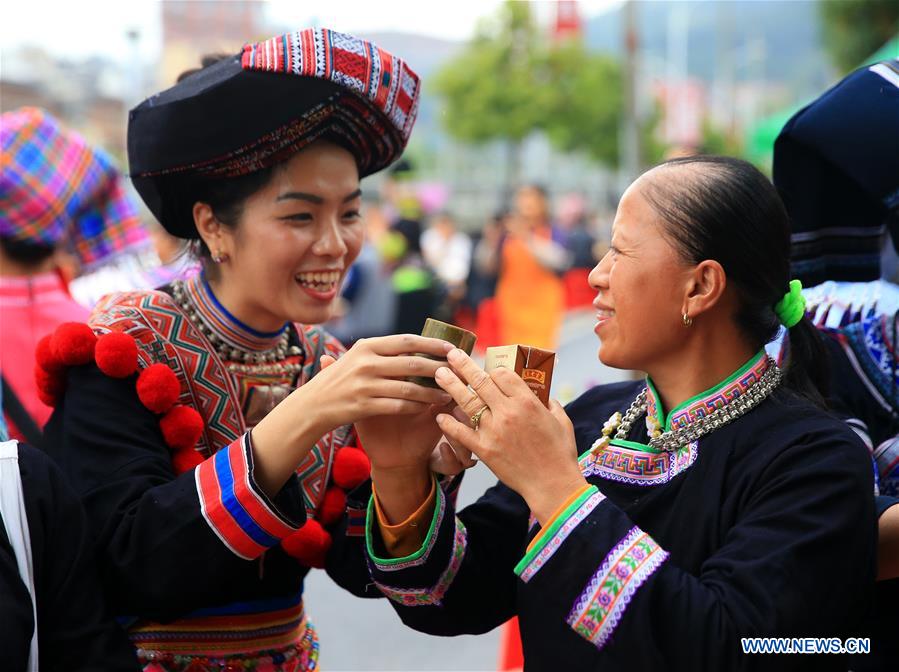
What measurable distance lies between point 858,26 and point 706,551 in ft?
61.4

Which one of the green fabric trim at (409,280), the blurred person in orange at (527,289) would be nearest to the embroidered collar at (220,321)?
the green fabric trim at (409,280)

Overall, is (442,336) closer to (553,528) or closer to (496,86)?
(553,528)

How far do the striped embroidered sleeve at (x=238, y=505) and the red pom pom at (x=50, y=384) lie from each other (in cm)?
40

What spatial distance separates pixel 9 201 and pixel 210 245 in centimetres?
139

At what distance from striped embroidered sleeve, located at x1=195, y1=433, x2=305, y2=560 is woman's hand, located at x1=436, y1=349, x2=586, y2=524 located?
1.39 ft

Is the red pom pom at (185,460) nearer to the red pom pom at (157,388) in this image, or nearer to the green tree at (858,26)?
the red pom pom at (157,388)

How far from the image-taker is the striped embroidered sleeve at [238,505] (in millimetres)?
1839

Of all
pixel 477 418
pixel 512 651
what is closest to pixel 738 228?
pixel 477 418

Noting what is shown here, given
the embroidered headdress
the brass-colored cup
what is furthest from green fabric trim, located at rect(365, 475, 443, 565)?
the embroidered headdress

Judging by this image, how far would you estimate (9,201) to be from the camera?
131 inches

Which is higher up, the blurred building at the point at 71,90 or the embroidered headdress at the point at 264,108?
the blurred building at the point at 71,90

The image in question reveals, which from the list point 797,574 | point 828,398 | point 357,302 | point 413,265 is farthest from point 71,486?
point 413,265

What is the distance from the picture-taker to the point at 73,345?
201cm

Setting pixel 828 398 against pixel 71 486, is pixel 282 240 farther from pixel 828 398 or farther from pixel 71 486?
pixel 828 398
